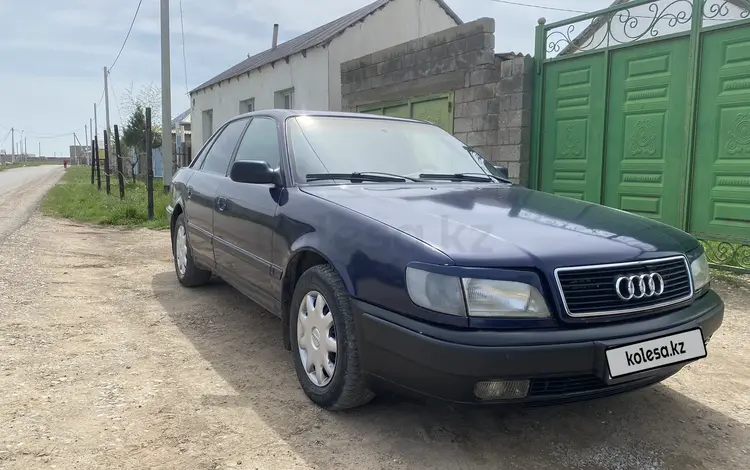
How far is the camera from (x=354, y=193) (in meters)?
2.91

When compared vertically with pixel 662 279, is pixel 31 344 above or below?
below

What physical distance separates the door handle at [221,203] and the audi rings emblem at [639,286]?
2544 mm

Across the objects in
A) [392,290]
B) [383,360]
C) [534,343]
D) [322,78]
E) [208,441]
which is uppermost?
[322,78]

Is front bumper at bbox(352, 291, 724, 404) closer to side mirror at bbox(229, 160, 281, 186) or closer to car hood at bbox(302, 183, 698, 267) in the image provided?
car hood at bbox(302, 183, 698, 267)

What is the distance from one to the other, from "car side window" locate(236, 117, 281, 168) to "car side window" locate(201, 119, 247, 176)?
18cm

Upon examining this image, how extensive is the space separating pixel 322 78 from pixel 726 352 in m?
10.7

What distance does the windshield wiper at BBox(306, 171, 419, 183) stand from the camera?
3.15 meters

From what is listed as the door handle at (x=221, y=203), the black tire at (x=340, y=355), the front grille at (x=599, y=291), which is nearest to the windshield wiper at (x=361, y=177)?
the black tire at (x=340, y=355)

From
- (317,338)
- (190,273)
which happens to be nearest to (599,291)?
(317,338)

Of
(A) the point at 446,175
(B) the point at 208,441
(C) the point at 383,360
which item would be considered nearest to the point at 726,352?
(A) the point at 446,175

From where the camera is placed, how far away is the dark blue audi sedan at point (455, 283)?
2.11 metres

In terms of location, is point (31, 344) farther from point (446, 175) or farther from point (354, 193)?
point (446, 175)

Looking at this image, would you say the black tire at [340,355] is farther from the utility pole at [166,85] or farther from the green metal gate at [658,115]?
the utility pole at [166,85]

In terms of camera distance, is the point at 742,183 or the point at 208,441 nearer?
the point at 208,441
